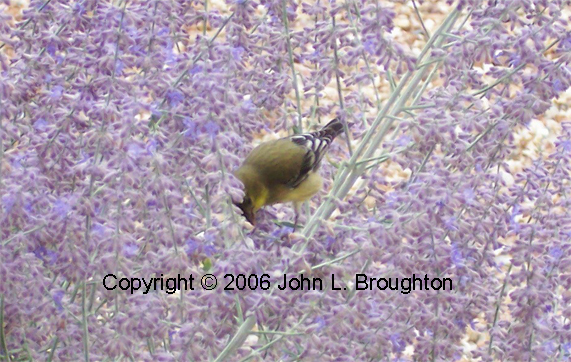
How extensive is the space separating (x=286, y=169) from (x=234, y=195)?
0.88m

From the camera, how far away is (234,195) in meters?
1.23

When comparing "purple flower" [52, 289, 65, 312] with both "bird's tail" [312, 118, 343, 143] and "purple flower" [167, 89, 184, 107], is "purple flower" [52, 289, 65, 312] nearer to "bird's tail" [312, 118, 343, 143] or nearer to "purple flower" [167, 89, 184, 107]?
"purple flower" [167, 89, 184, 107]

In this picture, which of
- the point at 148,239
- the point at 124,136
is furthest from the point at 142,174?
the point at 148,239

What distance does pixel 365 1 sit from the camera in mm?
1701

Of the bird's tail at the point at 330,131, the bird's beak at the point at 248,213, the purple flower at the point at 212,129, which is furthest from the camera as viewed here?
the bird's tail at the point at 330,131

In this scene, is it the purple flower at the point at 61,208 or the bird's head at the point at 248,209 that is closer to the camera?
the purple flower at the point at 61,208

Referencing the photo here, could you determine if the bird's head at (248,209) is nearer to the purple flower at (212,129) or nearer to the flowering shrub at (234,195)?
the flowering shrub at (234,195)

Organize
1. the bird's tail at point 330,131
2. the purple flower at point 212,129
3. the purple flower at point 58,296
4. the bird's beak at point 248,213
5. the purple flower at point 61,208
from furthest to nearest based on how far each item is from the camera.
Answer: the bird's tail at point 330,131 < the bird's beak at point 248,213 < the purple flower at point 58,296 < the purple flower at point 61,208 < the purple flower at point 212,129

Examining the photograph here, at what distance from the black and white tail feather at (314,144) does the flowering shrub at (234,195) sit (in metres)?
0.18

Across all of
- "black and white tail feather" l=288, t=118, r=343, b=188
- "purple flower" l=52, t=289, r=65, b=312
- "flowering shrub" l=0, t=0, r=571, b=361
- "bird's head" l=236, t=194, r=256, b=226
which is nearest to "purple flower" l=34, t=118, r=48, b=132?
"flowering shrub" l=0, t=0, r=571, b=361

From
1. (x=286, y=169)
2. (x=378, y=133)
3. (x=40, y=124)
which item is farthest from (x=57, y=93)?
(x=286, y=169)

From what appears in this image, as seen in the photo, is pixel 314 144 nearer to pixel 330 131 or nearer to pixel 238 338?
pixel 330 131

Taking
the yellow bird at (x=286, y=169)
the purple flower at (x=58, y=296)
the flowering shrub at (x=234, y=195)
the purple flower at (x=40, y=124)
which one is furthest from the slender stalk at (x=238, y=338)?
the purple flower at (x=40, y=124)

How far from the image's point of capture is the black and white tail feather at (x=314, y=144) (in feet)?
6.44
